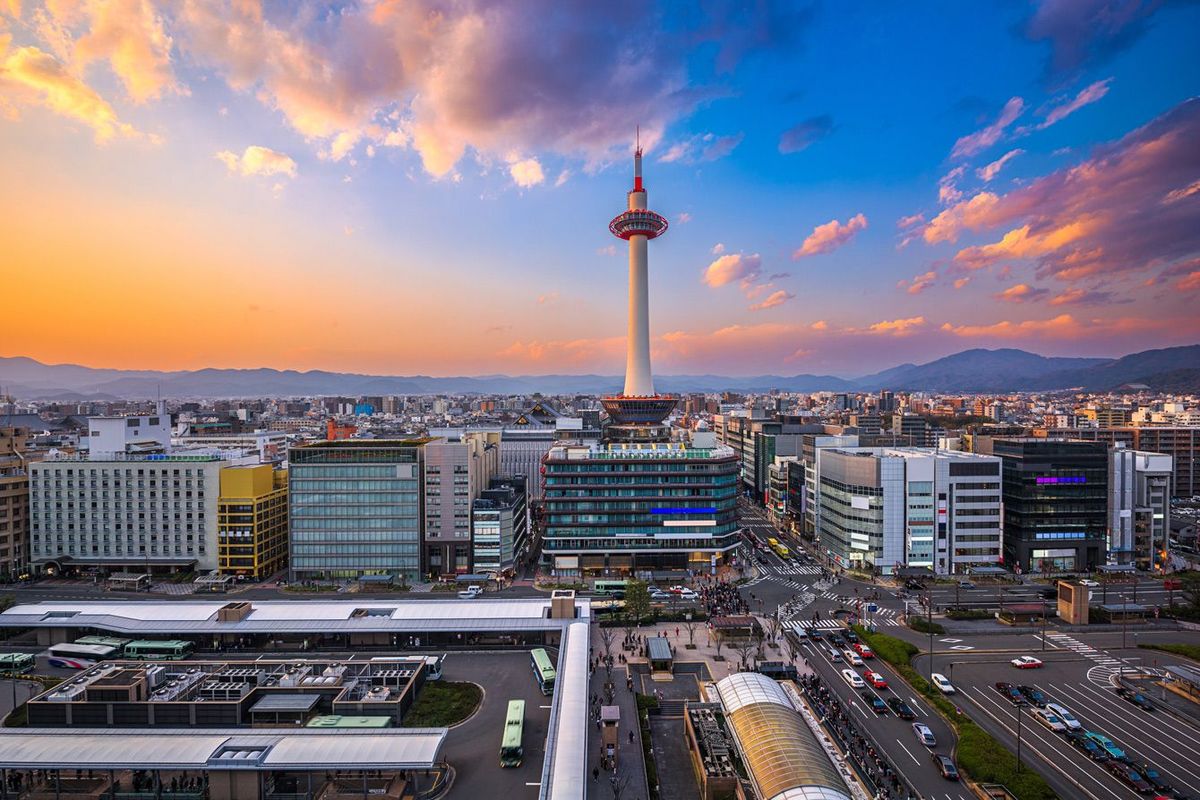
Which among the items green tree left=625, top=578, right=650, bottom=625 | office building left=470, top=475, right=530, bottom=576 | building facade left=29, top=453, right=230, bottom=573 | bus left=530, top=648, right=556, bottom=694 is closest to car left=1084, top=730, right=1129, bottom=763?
green tree left=625, top=578, right=650, bottom=625

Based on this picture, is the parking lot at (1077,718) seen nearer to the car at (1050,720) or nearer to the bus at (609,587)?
the car at (1050,720)

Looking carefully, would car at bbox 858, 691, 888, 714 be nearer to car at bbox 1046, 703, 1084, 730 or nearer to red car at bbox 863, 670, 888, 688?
red car at bbox 863, 670, 888, 688

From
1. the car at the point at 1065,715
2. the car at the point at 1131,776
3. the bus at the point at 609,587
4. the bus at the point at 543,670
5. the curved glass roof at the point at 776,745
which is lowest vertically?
the bus at the point at 609,587

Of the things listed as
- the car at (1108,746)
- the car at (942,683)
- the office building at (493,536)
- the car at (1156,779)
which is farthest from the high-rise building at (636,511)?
the car at (1156,779)

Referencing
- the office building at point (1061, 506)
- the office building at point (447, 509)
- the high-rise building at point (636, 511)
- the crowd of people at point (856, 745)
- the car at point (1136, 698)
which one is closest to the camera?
the crowd of people at point (856, 745)

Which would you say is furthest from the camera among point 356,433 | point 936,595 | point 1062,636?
point 356,433

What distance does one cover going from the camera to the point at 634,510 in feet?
239

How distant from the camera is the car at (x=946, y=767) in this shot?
1256 inches

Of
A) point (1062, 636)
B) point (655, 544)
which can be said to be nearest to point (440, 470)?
point (655, 544)

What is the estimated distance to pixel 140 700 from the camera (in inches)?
1411

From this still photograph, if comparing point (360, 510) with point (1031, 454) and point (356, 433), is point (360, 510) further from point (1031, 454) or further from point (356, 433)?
point (356, 433)

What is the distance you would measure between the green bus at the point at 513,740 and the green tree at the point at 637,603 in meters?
20.2

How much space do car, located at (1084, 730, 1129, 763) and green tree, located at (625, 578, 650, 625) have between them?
97.1ft

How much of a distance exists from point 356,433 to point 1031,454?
441 ft
